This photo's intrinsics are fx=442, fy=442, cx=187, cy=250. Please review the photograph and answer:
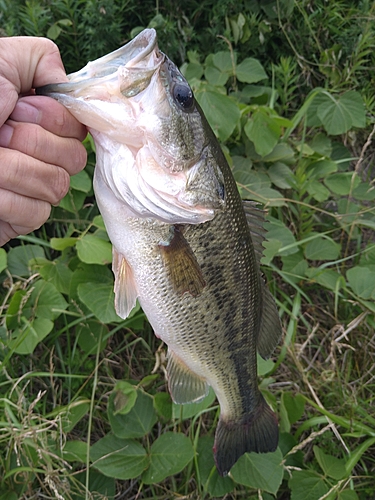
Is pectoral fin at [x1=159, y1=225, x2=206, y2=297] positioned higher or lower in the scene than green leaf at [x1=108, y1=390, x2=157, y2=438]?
higher

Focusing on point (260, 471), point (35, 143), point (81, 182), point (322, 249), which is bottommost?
point (260, 471)

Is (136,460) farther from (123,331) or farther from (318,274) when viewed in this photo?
(318,274)

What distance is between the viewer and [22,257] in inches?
90.3

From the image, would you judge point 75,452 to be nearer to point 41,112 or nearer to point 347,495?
point 347,495

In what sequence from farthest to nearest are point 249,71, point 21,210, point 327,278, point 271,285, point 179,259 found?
point 249,71
point 271,285
point 327,278
point 179,259
point 21,210

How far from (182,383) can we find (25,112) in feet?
3.66

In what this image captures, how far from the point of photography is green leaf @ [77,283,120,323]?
6.51 feet

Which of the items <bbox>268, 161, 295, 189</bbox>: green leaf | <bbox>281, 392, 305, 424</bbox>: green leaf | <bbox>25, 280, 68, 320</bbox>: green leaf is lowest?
<bbox>281, 392, 305, 424</bbox>: green leaf

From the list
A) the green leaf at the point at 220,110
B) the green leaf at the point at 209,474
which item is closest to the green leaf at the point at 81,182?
the green leaf at the point at 220,110

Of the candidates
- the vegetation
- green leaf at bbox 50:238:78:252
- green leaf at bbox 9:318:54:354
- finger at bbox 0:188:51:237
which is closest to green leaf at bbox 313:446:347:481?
the vegetation

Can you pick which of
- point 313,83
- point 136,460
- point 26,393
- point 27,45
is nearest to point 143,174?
point 27,45

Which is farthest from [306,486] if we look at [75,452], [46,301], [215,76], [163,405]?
[215,76]

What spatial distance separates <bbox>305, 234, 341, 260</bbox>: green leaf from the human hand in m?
1.72

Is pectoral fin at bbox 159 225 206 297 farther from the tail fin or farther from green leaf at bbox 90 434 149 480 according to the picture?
green leaf at bbox 90 434 149 480
